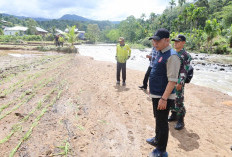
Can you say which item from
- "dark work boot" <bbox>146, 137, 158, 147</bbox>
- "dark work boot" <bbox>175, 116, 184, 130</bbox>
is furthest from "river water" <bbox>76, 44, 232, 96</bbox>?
"dark work boot" <bbox>146, 137, 158, 147</bbox>

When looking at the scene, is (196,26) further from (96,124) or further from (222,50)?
(96,124)

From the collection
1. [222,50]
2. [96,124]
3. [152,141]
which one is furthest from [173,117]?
[222,50]

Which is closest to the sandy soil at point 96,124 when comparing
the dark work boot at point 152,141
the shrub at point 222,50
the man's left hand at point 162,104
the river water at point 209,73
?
the dark work boot at point 152,141

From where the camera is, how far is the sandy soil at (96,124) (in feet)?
8.95

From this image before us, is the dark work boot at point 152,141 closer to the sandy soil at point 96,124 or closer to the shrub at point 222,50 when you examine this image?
the sandy soil at point 96,124

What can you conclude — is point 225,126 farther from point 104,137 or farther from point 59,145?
point 59,145

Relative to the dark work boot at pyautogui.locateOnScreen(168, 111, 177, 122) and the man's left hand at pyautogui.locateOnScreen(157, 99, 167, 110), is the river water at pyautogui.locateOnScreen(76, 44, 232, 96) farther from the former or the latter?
the man's left hand at pyautogui.locateOnScreen(157, 99, 167, 110)

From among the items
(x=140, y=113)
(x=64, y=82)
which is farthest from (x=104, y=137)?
(x=64, y=82)

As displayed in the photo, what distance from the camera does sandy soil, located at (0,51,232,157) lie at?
2.73 m

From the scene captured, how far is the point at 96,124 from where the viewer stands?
3.48 metres

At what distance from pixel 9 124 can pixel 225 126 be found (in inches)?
180

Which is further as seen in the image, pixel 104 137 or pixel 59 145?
pixel 104 137

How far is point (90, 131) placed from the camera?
321 centimetres

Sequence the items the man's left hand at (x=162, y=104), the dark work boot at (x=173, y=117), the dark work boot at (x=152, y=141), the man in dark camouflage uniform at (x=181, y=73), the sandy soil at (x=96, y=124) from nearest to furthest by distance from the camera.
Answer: the man's left hand at (x=162, y=104) < the sandy soil at (x=96, y=124) < the dark work boot at (x=152, y=141) < the man in dark camouflage uniform at (x=181, y=73) < the dark work boot at (x=173, y=117)
